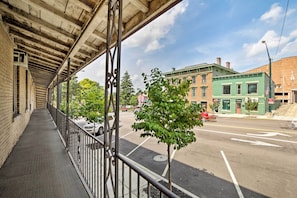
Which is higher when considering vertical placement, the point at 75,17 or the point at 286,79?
the point at 286,79

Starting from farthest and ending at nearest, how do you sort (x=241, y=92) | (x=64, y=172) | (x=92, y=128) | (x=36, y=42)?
(x=241, y=92)
(x=92, y=128)
(x=36, y=42)
(x=64, y=172)

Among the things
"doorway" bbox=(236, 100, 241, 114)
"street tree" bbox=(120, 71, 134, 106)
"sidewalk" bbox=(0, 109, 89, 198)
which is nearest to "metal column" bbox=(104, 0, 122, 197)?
"sidewalk" bbox=(0, 109, 89, 198)

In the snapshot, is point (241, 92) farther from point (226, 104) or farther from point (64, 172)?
point (64, 172)

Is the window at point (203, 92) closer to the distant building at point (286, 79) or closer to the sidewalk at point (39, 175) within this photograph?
the distant building at point (286, 79)

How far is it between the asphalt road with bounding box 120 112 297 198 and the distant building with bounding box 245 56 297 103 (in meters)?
29.4

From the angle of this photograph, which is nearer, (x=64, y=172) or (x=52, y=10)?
(x=52, y=10)

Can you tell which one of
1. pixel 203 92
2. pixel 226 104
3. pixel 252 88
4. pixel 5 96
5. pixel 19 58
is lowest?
pixel 226 104

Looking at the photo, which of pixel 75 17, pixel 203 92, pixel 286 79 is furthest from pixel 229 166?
pixel 286 79

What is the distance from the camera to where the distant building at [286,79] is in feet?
91.8

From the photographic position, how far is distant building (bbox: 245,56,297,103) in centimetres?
2797

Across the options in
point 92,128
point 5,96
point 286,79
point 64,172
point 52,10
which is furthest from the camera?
point 286,79

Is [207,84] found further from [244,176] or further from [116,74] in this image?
[116,74]

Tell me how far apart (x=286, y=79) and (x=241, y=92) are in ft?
61.6

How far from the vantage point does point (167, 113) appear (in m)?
3.32
